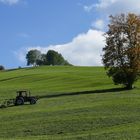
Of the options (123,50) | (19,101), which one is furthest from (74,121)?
(123,50)

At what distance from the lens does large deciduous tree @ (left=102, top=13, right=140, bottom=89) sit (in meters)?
81.4

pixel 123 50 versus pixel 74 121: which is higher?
pixel 123 50

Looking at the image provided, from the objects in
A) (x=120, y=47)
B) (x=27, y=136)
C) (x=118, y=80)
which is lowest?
(x=27, y=136)

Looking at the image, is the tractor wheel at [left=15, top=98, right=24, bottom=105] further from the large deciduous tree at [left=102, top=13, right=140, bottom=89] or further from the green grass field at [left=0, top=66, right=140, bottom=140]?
the large deciduous tree at [left=102, top=13, right=140, bottom=89]

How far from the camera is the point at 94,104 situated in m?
52.2

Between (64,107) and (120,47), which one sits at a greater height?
(120,47)

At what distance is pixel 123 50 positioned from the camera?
83.1 m

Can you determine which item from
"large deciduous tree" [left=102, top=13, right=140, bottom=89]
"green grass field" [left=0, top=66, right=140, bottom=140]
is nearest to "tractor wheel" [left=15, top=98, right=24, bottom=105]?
"green grass field" [left=0, top=66, right=140, bottom=140]

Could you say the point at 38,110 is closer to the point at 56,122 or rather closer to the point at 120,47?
the point at 56,122

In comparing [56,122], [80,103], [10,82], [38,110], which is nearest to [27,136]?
[56,122]

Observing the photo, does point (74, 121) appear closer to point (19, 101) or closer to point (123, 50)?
point (19, 101)

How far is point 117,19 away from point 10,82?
32666 mm

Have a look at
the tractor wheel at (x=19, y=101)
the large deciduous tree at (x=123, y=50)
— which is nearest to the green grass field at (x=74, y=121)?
the tractor wheel at (x=19, y=101)

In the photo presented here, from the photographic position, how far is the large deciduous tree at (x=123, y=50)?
81.4m
